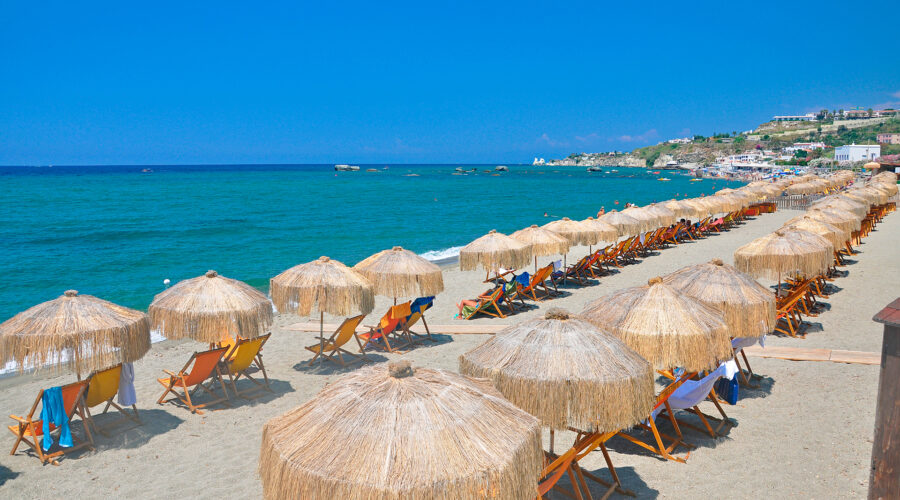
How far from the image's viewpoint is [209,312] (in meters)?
6.94

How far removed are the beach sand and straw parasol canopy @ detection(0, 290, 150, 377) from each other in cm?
101

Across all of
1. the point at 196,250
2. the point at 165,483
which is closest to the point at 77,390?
the point at 165,483

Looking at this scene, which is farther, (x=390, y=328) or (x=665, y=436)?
(x=390, y=328)

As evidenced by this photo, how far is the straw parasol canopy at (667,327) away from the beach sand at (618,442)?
1.09 meters

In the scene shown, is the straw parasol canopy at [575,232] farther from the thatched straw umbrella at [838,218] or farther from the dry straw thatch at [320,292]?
the dry straw thatch at [320,292]

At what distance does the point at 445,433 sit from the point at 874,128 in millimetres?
173613

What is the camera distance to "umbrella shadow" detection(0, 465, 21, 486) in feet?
18.1

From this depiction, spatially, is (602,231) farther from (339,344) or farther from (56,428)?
(56,428)

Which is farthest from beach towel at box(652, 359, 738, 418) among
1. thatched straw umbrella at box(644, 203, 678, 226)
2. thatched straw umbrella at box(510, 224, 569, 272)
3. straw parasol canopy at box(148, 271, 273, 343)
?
thatched straw umbrella at box(644, 203, 678, 226)

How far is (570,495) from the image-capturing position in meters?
4.76

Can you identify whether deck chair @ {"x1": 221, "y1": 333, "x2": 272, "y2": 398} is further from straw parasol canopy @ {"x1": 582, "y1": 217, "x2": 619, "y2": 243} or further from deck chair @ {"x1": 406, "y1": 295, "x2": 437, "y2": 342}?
straw parasol canopy @ {"x1": 582, "y1": 217, "x2": 619, "y2": 243}

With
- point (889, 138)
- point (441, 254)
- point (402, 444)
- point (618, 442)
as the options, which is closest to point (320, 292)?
point (618, 442)

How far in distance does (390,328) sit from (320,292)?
1868mm

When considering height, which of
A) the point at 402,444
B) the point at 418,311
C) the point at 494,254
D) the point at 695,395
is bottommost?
the point at 418,311
